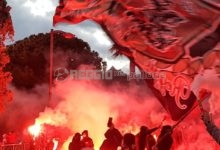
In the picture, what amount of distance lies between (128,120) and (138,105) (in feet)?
1.88

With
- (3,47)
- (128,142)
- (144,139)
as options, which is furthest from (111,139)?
(3,47)

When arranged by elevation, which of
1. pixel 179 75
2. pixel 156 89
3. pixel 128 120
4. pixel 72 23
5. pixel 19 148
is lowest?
pixel 19 148

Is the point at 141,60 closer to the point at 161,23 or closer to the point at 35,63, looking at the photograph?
the point at 161,23

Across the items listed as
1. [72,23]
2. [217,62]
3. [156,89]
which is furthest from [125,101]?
[217,62]

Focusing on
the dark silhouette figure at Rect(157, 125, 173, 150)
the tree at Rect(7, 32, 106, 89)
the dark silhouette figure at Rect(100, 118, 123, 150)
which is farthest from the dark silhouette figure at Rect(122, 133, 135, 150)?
the tree at Rect(7, 32, 106, 89)

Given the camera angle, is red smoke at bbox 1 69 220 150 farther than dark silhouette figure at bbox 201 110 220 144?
Yes

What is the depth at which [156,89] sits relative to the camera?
8.98 m

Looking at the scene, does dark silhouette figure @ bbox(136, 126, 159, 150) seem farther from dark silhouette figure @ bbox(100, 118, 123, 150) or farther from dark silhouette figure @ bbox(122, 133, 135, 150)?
dark silhouette figure @ bbox(100, 118, 123, 150)

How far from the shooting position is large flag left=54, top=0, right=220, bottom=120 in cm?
727

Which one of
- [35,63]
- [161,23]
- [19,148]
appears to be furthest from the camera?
[35,63]

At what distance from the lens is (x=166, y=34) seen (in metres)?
7.72

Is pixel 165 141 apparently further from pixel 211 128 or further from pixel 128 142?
pixel 211 128

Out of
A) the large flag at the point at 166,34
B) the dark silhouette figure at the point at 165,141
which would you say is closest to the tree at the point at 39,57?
the dark silhouette figure at the point at 165,141

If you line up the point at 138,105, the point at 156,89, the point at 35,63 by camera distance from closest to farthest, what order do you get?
the point at 156,89, the point at 138,105, the point at 35,63
